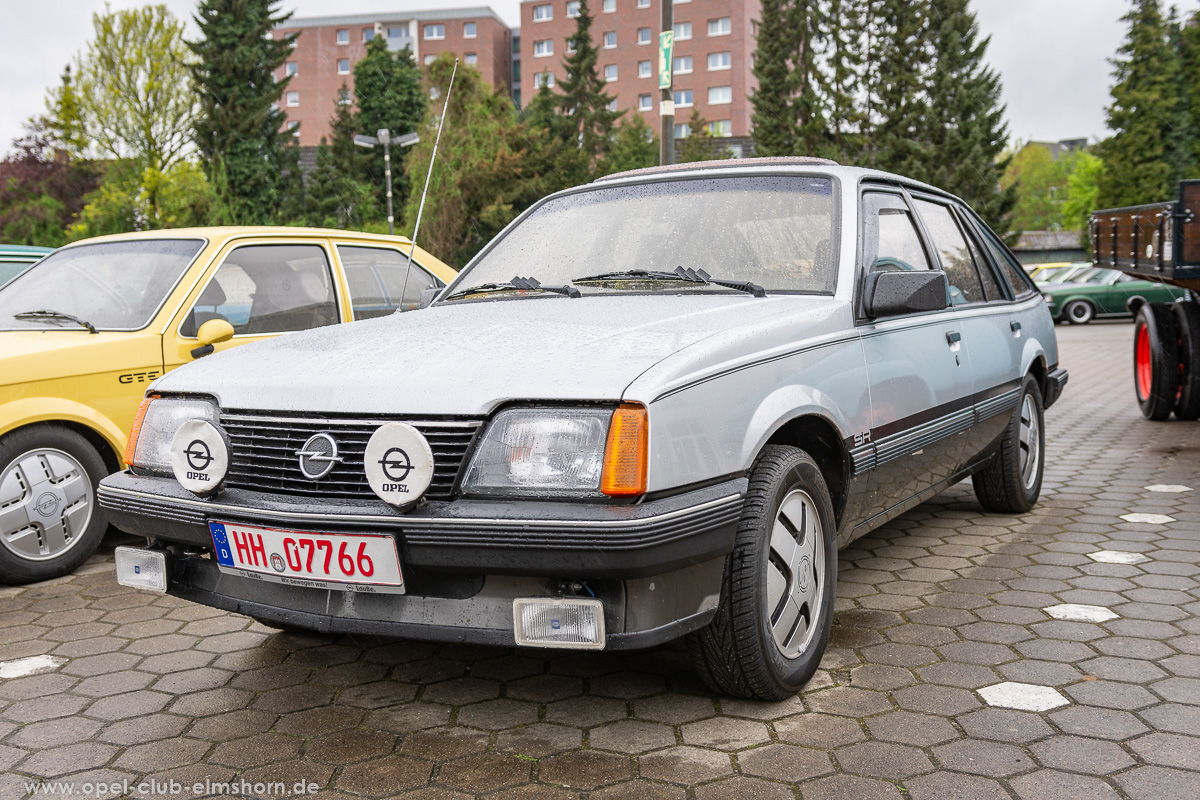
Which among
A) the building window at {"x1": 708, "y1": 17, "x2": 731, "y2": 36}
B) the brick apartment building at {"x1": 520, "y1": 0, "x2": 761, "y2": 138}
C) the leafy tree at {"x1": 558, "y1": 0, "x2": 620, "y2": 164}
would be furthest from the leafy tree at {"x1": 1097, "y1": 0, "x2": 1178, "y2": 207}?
the building window at {"x1": 708, "y1": 17, "x2": 731, "y2": 36}

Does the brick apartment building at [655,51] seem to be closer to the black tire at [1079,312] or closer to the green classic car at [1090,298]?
the green classic car at [1090,298]

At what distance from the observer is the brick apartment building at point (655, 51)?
2894 inches

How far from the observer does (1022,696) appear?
3023 mm

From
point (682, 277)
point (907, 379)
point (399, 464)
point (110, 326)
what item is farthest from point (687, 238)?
point (110, 326)

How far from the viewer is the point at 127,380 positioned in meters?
4.77

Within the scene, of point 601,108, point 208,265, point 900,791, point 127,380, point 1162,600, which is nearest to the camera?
point 900,791

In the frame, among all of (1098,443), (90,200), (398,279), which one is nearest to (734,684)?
(398,279)

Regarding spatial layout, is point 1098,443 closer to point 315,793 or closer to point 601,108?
point 315,793

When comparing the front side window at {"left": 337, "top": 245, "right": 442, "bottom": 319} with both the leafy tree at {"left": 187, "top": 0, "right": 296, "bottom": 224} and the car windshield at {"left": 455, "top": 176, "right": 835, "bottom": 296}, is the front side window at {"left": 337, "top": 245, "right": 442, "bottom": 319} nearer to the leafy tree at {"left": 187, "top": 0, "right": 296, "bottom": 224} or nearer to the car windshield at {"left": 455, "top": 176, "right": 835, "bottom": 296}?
the car windshield at {"left": 455, "top": 176, "right": 835, "bottom": 296}

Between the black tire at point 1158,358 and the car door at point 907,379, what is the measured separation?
521cm

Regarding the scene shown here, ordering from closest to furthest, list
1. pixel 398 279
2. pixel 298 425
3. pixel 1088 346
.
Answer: pixel 298 425, pixel 398 279, pixel 1088 346

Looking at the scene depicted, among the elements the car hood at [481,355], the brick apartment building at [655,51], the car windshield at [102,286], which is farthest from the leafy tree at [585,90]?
the car hood at [481,355]

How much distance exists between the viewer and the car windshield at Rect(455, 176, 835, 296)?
3512mm

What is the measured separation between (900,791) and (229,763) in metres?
1.70
